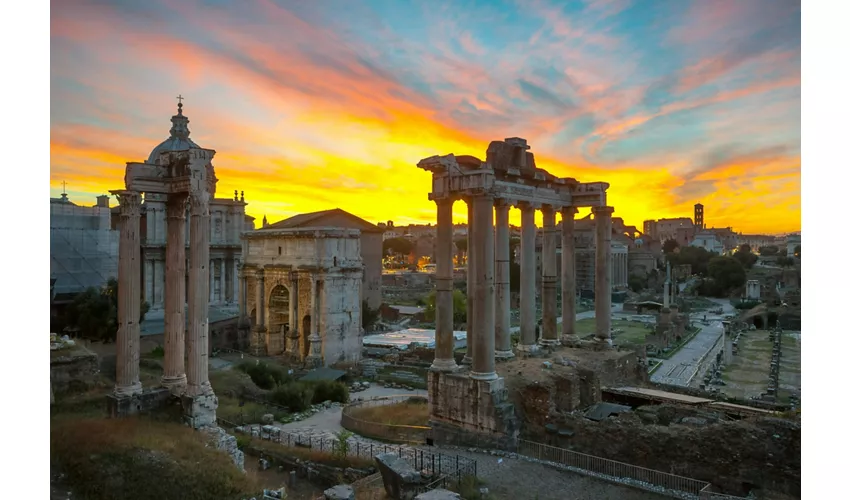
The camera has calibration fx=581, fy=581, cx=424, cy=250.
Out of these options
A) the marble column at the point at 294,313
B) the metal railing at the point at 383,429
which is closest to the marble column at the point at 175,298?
the metal railing at the point at 383,429

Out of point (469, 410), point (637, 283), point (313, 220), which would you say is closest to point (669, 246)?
point (637, 283)

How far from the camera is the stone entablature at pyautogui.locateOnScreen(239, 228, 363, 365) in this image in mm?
30109

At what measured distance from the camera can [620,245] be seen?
273ft

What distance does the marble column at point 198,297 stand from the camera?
12.9 m

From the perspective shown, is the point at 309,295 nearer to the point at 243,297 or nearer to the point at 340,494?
the point at 243,297

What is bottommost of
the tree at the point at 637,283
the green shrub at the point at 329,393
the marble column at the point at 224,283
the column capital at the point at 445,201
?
the green shrub at the point at 329,393

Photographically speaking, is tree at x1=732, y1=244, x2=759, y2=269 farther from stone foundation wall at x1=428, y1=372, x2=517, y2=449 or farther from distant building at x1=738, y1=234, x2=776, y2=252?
stone foundation wall at x1=428, y1=372, x2=517, y2=449

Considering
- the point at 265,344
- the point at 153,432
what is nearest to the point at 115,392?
the point at 153,432

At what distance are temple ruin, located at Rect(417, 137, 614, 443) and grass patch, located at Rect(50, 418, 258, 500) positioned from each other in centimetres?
510

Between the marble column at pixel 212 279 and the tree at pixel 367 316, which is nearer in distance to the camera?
the marble column at pixel 212 279

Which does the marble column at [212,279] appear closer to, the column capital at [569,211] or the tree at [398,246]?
the column capital at [569,211]

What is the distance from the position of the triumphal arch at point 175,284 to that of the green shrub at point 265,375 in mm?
11323

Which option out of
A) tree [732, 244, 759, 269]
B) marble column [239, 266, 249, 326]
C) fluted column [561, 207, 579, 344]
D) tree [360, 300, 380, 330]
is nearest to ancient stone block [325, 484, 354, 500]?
fluted column [561, 207, 579, 344]

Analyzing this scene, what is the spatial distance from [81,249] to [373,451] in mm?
16762
